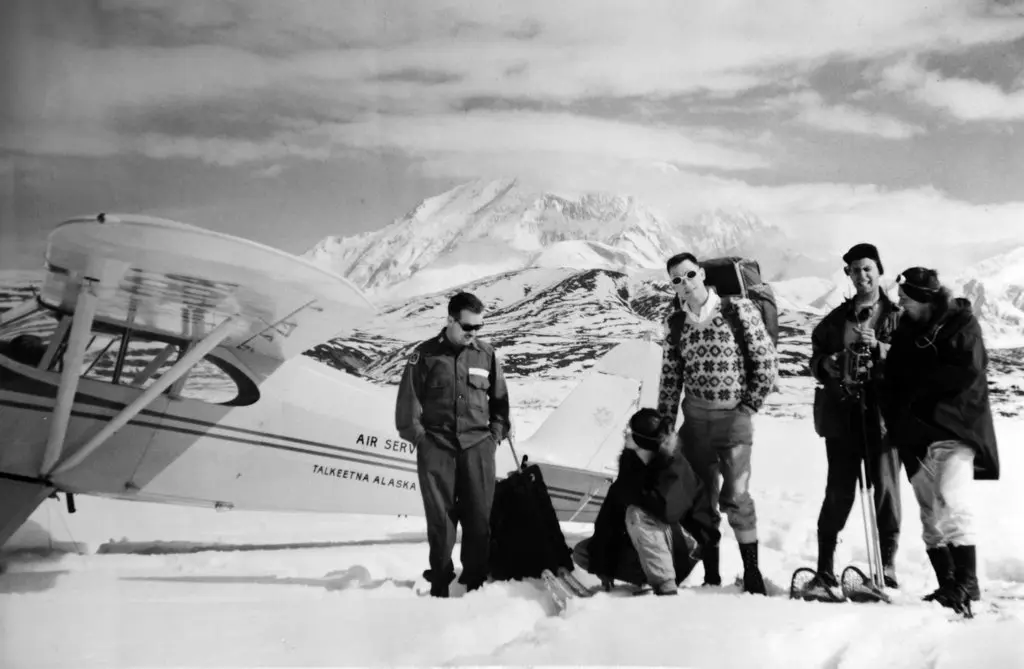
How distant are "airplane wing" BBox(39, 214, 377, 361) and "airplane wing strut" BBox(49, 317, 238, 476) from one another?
8 cm

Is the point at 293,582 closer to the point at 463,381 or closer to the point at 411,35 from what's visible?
the point at 463,381

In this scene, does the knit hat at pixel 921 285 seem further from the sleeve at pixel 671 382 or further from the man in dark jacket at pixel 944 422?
the sleeve at pixel 671 382

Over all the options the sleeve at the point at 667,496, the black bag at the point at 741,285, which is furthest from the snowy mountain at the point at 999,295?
the sleeve at the point at 667,496

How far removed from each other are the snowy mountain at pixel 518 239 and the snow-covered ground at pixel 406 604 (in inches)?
25.8

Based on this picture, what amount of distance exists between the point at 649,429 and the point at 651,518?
302 millimetres

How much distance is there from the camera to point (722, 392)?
2756 mm

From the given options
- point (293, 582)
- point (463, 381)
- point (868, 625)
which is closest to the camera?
point (868, 625)

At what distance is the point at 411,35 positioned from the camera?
3.28m

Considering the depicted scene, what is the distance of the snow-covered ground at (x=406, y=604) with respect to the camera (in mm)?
2551

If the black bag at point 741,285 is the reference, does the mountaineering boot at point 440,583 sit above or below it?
below

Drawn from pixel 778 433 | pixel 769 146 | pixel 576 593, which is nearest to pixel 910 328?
pixel 778 433

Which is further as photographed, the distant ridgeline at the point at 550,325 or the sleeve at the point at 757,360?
the distant ridgeline at the point at 550,325

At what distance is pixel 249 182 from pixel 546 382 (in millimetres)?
1511

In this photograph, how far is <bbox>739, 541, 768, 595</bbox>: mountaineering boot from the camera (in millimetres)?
2719
